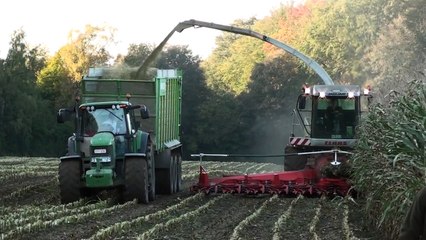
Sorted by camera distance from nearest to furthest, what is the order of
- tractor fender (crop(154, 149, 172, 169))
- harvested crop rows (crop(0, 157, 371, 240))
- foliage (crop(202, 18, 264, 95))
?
1. harvested crop rows (crop(0, 157, 371, 240))
2. tractor fender (crop(154, 149, 172, 169))
3. foliage (crop(202, 18, 264, 95))

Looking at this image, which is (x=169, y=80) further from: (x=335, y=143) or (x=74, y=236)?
(x=74, y=236)

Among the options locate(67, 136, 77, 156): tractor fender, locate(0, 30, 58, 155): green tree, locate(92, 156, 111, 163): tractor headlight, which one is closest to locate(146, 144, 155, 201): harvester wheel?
locate(92, 156, 111, 163): tractor headlight

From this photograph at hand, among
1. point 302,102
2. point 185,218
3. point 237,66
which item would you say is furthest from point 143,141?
point 237,66

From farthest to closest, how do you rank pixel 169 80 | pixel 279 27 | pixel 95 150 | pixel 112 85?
pixel 279 27, pixel 169 80, pixel 112 85, pixel 95 150

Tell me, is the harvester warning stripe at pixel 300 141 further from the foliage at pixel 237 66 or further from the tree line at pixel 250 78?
the foliage at pixel 237 66

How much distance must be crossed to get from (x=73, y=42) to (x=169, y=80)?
46.6m

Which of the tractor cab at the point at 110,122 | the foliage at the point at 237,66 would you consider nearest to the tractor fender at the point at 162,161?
the tractor cab at the point at 110,122

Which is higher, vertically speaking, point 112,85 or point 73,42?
point 73,42

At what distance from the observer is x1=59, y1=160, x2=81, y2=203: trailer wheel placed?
542 inches

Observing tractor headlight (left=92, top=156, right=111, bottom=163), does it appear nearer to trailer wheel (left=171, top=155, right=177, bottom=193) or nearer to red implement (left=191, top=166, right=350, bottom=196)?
red implement (left=191, top=166, right=350, bottom=196)

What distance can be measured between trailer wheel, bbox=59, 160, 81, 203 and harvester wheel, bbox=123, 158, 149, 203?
84 cm

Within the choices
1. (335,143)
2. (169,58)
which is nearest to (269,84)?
(169,58)

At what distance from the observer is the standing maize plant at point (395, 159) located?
8711 mm

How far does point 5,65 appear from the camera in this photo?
5369cm
